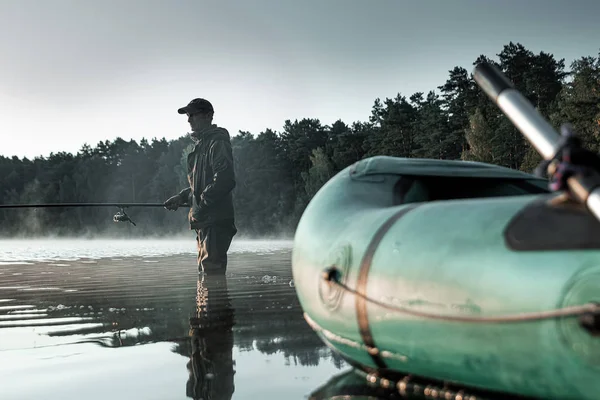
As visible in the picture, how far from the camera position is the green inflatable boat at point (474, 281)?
215 centimetres

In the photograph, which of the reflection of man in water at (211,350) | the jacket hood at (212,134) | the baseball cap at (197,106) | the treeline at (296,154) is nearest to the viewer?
the reflection of man in water at (211,350)

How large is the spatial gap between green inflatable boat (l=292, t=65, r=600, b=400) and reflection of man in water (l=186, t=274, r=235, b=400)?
603 millimetres

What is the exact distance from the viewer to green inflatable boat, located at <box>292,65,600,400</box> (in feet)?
7.06

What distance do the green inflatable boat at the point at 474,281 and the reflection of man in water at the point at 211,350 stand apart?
0.60 m

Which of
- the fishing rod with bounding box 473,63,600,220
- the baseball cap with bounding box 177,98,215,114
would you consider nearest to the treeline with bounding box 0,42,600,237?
the baseball cap with bounding box 177,98,215,114

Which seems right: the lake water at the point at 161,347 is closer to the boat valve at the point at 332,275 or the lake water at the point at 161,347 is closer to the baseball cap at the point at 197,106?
the boat valve at the point at 332,275

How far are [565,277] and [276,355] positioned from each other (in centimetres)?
233

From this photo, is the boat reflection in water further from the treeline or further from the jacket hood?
the treeline

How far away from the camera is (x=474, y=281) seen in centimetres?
244

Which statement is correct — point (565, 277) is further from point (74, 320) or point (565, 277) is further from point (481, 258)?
point (74, 320)

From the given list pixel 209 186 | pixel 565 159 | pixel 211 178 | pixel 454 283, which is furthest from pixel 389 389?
pixel 211 178

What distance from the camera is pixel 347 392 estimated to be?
3.16 meters

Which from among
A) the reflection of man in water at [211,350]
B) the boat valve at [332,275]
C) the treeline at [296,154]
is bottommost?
the reflection of man in water at [211,350]

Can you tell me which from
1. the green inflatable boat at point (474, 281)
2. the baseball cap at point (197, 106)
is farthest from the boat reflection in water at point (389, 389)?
the baseball cap at point (197, 106)
